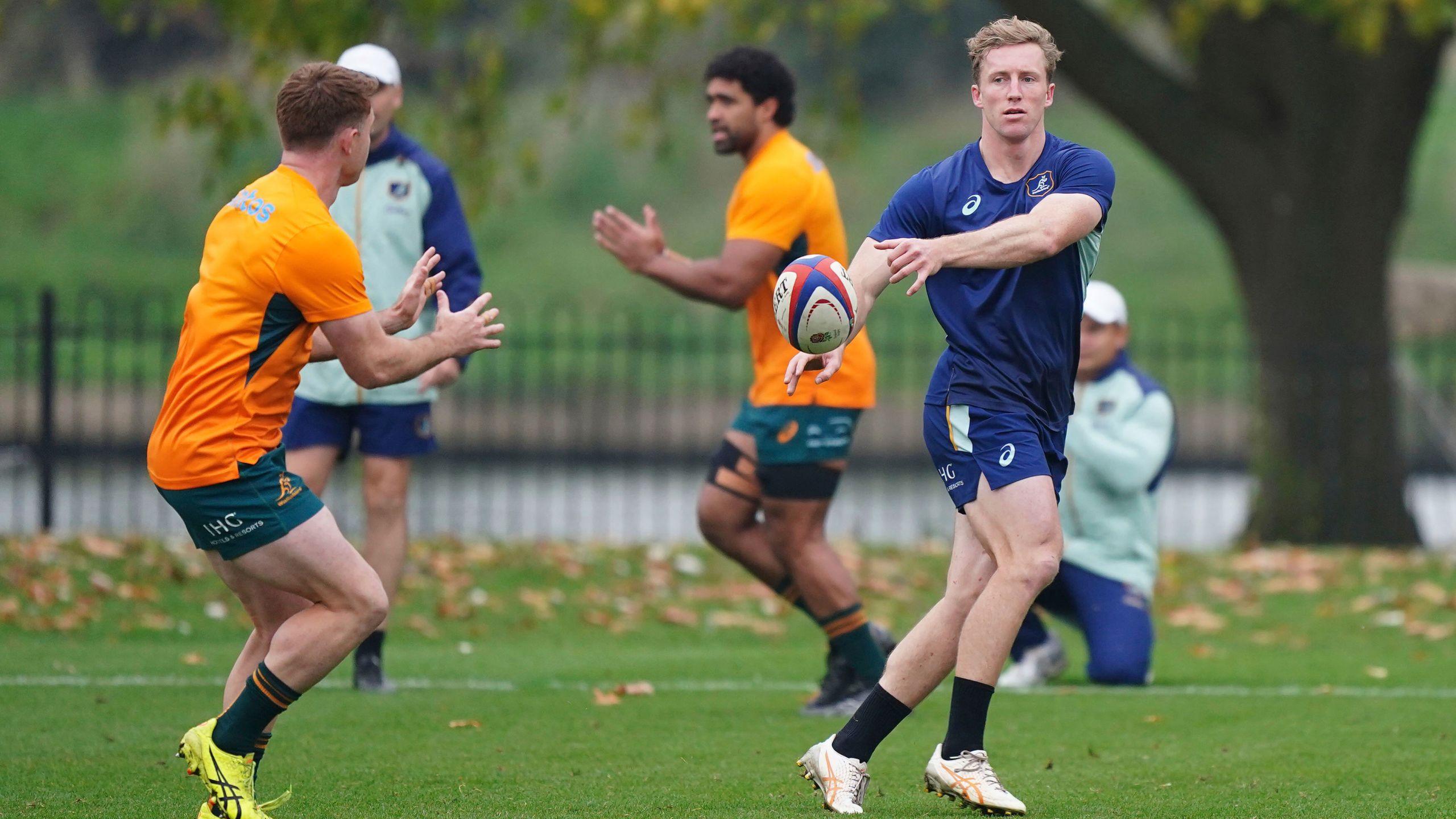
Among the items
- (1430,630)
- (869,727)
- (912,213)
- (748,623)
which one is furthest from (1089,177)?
(1430,630)

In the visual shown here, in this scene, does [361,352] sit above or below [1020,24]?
below

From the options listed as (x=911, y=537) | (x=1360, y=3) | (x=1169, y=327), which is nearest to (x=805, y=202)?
(x=1360, y=3)

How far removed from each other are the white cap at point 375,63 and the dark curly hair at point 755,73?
1219 mm

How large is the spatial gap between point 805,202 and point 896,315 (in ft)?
73.2

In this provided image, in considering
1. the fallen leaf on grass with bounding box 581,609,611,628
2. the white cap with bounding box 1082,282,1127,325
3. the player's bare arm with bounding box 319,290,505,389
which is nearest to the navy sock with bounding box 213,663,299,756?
the player's bare arm with bounding box 319,290,505,389

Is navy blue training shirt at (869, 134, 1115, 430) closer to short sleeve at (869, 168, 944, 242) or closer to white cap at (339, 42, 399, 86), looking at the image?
short sleeve at (869, 168, 944, 242)

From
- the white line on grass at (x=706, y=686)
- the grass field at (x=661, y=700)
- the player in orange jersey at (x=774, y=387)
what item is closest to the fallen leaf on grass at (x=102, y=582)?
the grass field at (x=661, y=700)

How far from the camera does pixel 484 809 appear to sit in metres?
4.59

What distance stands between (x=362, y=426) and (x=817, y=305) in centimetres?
271

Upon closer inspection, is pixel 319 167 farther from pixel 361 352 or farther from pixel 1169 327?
pixel 1169 327

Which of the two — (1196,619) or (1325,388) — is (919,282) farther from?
(1325,388)

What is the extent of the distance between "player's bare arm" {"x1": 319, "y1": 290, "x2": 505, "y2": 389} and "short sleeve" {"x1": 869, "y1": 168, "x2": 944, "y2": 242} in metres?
1.06

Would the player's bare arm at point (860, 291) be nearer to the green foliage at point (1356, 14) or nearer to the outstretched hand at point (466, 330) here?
the outstretched hand at point (466, 330)

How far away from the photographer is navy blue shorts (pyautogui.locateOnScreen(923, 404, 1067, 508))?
448 centimetres
